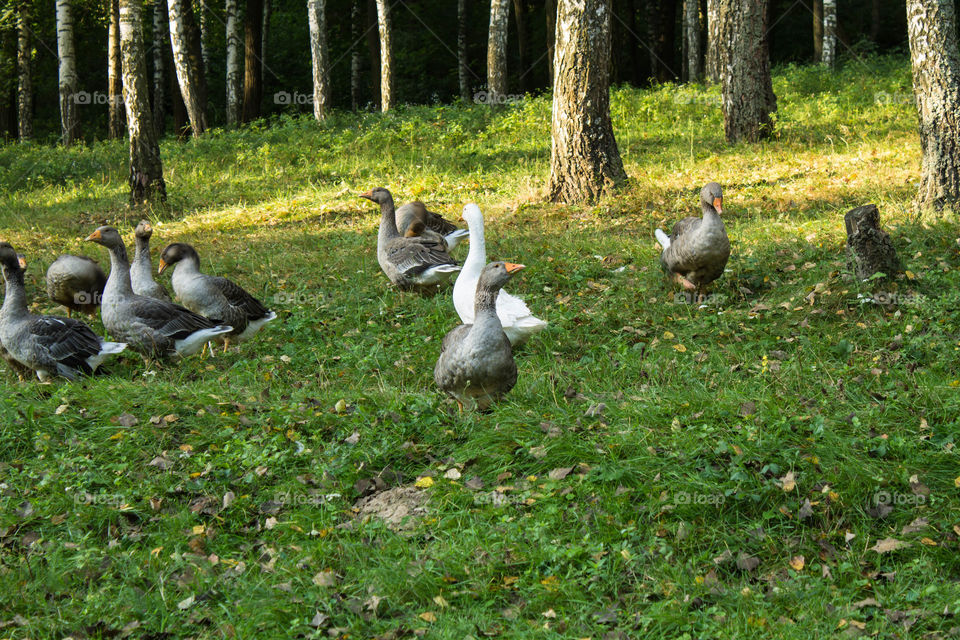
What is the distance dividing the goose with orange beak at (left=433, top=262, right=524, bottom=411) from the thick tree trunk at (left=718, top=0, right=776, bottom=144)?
1091 cm

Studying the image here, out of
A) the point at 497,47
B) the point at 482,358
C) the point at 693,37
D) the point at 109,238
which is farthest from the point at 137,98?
the point at 693,37

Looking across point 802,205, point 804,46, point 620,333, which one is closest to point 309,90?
point 804,46

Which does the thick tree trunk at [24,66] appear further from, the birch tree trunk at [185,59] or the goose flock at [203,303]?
the goose flock at [203,303]

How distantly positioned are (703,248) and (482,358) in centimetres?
351

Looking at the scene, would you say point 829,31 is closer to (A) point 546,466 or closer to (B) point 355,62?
(B) point 355,62

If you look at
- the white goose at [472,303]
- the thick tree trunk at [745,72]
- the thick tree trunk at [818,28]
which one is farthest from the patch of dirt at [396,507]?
the thick tree trunk at [818,28]

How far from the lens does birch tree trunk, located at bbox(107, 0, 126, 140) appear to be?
2130 centimetres

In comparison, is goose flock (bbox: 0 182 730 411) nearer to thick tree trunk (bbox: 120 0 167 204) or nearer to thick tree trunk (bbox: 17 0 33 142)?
thick tree trunk (bbox: 120 0 167 204)

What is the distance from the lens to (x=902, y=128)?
51.4 ft

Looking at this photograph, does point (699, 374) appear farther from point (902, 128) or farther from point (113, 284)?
point (902, 128)

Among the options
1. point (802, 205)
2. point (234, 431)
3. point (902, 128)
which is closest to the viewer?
point (234, 431)

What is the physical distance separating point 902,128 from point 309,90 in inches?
1114

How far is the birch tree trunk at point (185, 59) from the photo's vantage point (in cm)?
2077

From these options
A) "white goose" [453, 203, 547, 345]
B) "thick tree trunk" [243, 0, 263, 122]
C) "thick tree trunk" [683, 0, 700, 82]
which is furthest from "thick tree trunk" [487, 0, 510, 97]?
"white goose" [453, 203, 547, 345]
